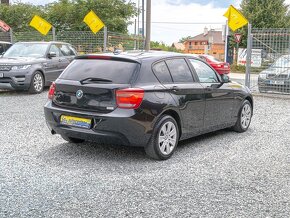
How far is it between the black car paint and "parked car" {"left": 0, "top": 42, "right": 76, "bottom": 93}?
268 inches

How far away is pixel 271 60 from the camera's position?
14.2 m

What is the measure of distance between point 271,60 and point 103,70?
31.8ft

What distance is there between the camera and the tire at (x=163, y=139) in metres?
5.71

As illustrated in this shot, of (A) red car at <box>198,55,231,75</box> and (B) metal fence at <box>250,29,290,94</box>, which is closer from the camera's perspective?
(B) metal fence at <box>250,29,290,94</box>

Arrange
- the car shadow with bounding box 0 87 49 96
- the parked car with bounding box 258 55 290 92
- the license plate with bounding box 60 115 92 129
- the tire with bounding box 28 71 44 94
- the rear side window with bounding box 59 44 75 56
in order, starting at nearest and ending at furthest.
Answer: the license plate with bounding box 60 115 92 129 → the tire with bounding box 28 71 44 94 → the car shadow with bounding box 0 87 49 96 → the parked car with bounding box 258 55 290 92 → the rear side window with bounding box 59 44 75 56

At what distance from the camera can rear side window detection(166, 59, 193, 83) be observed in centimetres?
631

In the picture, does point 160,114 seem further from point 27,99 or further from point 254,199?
point 27,99

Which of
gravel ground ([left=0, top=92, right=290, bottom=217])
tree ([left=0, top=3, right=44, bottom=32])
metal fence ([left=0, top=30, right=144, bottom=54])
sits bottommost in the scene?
gravel ground ([left=0, top=92, right=290, bottom=217])

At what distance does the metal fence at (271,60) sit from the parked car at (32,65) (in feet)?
21.2

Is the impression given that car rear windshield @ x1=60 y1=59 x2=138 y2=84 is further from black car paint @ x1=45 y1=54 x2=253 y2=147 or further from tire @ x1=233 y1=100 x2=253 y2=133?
tire @ x1=233 y1=100 x2=253 y2=133

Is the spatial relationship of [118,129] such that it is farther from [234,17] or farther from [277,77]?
[234,17]

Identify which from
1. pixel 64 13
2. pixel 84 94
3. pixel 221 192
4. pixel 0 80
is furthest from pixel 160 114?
pixel 64 13

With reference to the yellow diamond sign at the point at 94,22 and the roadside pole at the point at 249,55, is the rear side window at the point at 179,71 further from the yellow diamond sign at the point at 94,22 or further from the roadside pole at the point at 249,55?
the yellow diamond sign at the point at 94,22

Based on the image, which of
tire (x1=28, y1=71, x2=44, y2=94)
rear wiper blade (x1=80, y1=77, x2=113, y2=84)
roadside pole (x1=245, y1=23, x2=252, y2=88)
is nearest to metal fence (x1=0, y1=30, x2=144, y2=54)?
tire (x1=28, y1=71, x2=44, y2=94)
